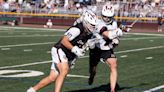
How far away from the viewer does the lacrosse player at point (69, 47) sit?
7.25 m

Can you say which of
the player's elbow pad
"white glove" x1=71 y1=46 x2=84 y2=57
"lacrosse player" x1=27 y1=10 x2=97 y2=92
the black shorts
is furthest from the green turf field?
"white glove" x1=71 y1=46 x2=84 y2=57

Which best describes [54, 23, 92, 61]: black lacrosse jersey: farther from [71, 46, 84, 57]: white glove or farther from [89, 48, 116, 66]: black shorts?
[89, 48, 116, 66]: black shorts

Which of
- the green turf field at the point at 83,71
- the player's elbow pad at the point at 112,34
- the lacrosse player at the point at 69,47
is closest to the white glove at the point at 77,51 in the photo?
the lacrosse player at the point at 69,47

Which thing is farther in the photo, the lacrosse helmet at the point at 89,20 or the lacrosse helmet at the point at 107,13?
the lacrosse helmet at the point at 107,13

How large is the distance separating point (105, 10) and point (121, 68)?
13.3ft

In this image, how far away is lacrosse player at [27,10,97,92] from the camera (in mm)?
7250

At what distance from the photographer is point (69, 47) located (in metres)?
7.21

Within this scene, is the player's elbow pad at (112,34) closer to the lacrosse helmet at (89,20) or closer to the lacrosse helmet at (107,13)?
the lacrosse helmet at (107,13)

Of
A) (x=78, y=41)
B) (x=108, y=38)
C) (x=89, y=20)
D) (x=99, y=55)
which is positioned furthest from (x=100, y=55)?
(x=89, y=20)

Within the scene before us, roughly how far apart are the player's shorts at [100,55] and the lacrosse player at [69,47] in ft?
4.68

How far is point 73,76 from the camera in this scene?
10.5 meters

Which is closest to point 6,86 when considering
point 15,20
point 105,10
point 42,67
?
point 105,10

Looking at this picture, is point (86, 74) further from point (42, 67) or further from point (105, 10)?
point (105, 10)

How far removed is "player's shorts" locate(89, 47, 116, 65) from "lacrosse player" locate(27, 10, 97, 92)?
4.68ft
